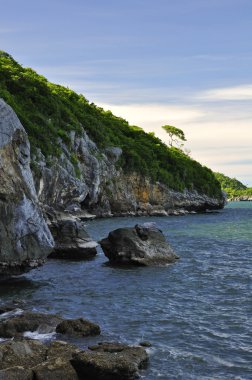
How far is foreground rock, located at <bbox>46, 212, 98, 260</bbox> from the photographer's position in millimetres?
37438

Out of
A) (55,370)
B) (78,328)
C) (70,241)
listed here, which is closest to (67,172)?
(70,241)

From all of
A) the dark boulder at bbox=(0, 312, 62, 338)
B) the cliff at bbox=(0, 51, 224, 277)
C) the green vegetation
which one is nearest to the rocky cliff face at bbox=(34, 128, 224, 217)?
the cliff at bbox=(0, 51, 224, 277)

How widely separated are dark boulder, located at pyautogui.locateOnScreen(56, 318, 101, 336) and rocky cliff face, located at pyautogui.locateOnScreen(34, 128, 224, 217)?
143 ft

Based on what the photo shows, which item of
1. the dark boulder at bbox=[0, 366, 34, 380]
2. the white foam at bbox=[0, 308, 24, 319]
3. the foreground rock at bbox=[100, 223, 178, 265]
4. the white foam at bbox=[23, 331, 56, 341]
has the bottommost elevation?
the white foam at bbox=[23, 331, 56, 341]

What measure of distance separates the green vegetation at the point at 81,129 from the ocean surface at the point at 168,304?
3525 centimetres

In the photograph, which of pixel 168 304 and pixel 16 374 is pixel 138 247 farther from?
pixel 16 374

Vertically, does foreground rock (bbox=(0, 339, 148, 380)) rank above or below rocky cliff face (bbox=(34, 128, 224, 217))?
below

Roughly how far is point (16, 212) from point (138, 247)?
39.2ft

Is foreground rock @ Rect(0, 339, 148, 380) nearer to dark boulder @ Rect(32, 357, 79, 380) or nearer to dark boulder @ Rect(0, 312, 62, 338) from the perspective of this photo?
dark boulder @ Rect(32, 357, 79, 380)

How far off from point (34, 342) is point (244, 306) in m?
10.7

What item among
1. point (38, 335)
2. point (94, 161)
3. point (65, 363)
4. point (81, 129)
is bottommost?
point (38, 335)

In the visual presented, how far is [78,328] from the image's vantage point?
18.0 m

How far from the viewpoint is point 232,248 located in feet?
146

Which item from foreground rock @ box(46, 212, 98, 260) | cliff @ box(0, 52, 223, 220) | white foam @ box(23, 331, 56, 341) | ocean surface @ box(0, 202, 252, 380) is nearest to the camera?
ocean surface @ box(0, 202, 252, 380)
